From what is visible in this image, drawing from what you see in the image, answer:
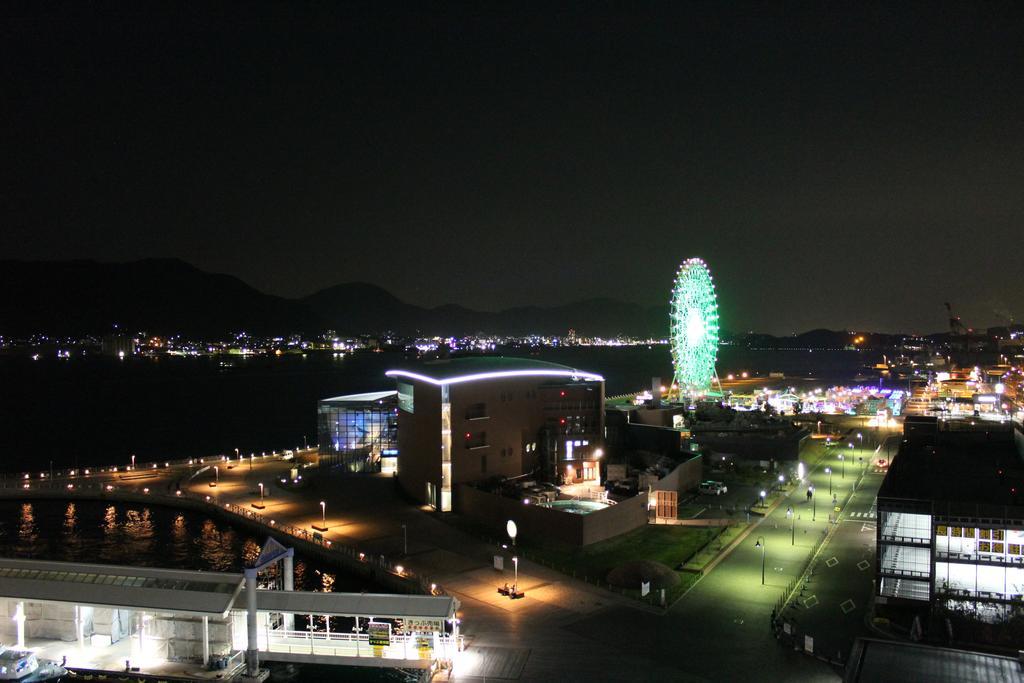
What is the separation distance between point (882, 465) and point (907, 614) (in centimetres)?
2641

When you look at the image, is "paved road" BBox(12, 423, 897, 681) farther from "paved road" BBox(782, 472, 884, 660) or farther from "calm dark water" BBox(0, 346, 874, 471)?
"calm dark water" BBox(0, 346, 874, 471)

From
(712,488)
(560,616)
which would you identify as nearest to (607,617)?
(560,616)

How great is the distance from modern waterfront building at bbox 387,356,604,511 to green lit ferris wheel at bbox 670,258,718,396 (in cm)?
3115

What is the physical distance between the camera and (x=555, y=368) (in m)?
39.5

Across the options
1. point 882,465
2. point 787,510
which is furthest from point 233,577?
point 882,465

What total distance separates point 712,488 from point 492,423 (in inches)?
451

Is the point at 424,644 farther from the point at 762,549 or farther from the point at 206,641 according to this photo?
the point at 762,549

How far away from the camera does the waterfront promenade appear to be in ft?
56.7

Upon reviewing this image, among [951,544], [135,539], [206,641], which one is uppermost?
[951,544]

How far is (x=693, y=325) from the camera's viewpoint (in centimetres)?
6938

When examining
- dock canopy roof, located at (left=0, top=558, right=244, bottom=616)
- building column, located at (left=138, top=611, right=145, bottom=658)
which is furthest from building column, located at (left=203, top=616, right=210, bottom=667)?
building column, located at (left=138, top=611, right=145, bottom=658)

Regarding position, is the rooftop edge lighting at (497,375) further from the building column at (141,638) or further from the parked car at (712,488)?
the building column at (141,638)

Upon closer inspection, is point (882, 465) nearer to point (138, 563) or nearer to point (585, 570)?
point (585, 570)

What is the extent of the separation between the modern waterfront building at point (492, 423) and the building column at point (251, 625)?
15.1 meters
